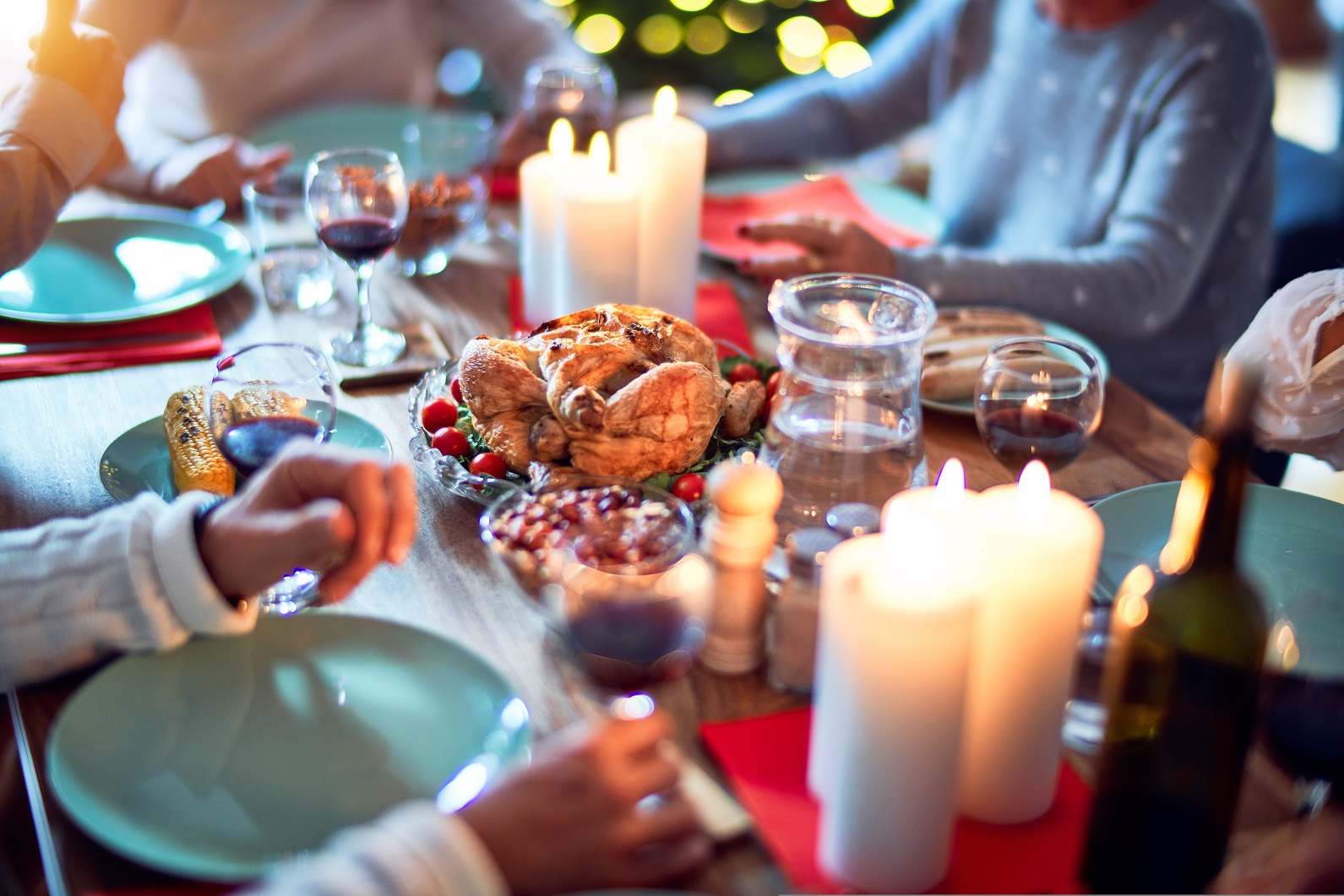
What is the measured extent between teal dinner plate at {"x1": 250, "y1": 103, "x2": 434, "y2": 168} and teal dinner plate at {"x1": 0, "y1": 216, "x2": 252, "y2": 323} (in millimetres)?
479

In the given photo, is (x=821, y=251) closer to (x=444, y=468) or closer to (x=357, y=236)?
(x=357, y=236)

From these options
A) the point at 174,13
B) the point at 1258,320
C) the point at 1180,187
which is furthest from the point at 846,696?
the point at 174,13

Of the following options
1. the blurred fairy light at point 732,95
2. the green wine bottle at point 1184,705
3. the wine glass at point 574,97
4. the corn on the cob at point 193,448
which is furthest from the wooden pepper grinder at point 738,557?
the blurred fairy light at point 732,95

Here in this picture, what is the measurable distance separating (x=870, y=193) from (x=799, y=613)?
1.39 m

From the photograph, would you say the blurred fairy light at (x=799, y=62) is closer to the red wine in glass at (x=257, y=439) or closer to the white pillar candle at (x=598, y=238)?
the white pillar candle at (x=598, y=238)

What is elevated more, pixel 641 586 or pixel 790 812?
pixel 641 586

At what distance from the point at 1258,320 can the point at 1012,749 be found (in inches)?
27.8

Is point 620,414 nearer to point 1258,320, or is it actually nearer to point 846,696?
point 846,696

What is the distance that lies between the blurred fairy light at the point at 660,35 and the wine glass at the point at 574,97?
2059 mm

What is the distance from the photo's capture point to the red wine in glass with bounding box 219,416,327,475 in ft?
3.19

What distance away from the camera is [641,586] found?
2.25 ft

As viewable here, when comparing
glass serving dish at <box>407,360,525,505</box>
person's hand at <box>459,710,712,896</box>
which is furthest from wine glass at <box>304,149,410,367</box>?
person's hand at <box>459,710,712,896</box>

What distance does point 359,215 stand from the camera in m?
1.33

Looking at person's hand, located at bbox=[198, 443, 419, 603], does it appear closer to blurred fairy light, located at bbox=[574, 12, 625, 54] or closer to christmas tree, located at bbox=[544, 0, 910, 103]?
christmas tree, located at bbox=[544, 0, 910, 103]
